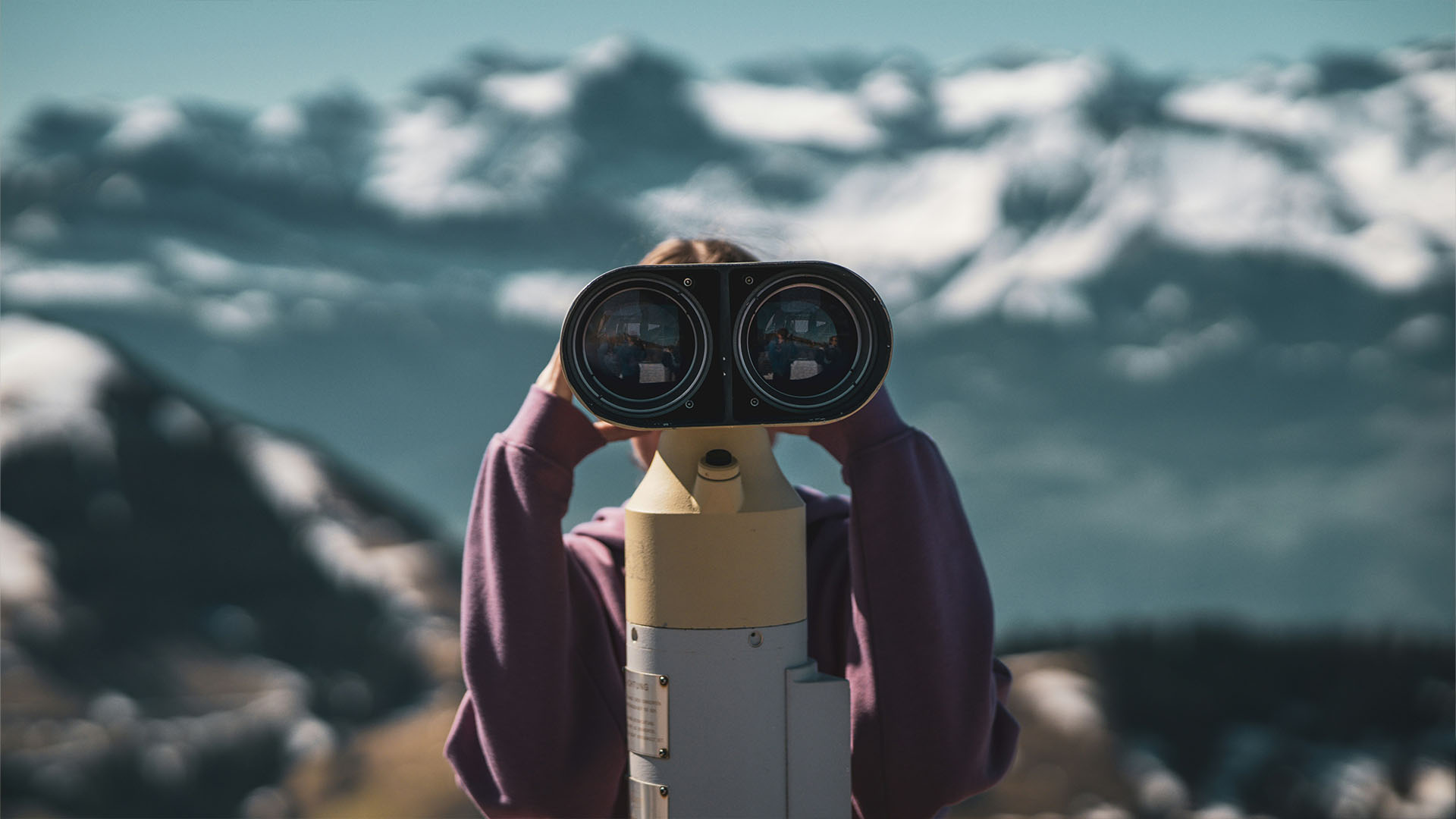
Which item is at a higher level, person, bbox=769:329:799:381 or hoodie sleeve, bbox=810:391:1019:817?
person, bbox=769:329:799:381

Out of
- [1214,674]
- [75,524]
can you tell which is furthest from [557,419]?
[75,524]

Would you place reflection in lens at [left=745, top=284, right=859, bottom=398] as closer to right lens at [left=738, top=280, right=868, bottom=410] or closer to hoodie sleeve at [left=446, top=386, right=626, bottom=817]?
right lens at [left=738, top=280, right=868, bottom=410]

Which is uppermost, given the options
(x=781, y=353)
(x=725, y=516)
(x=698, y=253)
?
(x=698, y=253)

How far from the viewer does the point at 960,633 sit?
4.12ft

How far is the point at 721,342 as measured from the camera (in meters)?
1.02

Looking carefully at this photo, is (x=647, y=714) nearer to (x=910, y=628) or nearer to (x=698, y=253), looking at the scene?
(x=910, y=628)

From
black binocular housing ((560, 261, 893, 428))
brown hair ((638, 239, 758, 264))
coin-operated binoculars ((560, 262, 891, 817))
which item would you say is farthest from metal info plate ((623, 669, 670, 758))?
brown hair ((638, 239, 758, 264))

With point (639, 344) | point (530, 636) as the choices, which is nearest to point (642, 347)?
point (639, 344)

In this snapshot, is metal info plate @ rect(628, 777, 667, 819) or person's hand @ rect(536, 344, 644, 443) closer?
metal info plate @ rect(628, 777, 667, 819)

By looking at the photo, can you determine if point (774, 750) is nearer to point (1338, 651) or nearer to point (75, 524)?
point (1338, 651)

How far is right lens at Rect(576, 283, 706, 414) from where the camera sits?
1.02 metres

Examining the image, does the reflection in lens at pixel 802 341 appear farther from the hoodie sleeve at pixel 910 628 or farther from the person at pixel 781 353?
the hoodie sleeve at pixel 910 628

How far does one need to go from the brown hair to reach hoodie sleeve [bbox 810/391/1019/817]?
0.25 m

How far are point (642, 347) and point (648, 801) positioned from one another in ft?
1.30
